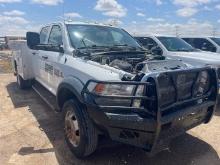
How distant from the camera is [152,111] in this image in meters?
3.19

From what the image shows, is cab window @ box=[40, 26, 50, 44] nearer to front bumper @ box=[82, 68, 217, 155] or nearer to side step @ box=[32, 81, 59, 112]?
side step @ box=[32, 81, 59, 112]

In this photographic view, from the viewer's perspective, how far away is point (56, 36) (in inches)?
217

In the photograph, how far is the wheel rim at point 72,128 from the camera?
13.0 feet

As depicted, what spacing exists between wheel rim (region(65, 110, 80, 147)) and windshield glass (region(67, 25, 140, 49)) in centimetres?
121

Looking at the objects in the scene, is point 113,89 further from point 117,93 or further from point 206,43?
point 206,43

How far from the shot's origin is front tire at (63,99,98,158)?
367 centimetres

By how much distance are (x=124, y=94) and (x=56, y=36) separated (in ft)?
8.75

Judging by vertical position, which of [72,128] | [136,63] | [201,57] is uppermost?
[136,63]

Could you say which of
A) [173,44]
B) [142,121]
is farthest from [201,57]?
[142,121]

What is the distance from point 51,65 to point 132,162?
2.43 meters

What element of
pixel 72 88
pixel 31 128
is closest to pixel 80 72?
pixel 72 88

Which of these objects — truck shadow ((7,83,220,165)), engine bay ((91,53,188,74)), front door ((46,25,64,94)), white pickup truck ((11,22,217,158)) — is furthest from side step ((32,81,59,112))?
engine bay ((91,53,188,74))

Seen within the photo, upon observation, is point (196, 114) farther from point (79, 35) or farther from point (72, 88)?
point (79, 35)

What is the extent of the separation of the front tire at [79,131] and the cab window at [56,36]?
5.12 ft
